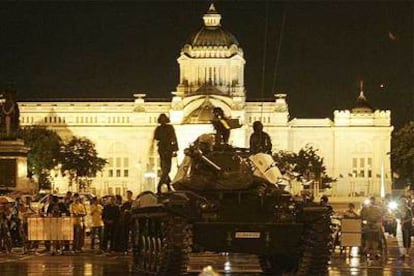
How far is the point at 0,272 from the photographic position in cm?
→ 2502

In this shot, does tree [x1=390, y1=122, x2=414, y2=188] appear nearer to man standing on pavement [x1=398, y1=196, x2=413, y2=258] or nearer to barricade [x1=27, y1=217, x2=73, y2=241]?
man standing on pavement [x1=398, y1=196, x2=413, y2=258]

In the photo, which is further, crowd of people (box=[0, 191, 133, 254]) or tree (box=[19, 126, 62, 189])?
tree (box=[19, 126, 62, 189])

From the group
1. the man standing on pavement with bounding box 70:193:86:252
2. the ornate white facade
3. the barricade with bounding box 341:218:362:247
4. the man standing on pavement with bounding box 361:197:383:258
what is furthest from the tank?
the ornate white facade

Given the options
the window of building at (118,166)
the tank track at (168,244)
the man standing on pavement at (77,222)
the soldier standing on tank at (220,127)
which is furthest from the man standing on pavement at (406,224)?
the window of building at (118,166)

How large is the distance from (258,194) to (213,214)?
85 cm

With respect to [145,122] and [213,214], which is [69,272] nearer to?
[213,214]

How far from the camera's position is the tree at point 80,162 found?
142m

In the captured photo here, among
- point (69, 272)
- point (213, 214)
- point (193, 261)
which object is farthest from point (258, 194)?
point (193, 261)

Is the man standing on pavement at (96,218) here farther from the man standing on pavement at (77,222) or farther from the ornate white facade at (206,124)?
the ornate white facade at (206,124)

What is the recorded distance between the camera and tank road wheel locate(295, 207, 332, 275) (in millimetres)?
21766

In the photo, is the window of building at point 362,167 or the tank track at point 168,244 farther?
the window of building at point 362,167

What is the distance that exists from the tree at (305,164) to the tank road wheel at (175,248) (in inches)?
4349

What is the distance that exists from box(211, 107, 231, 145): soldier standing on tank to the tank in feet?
3.51

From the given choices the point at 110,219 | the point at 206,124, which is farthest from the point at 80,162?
the point at 110,219
